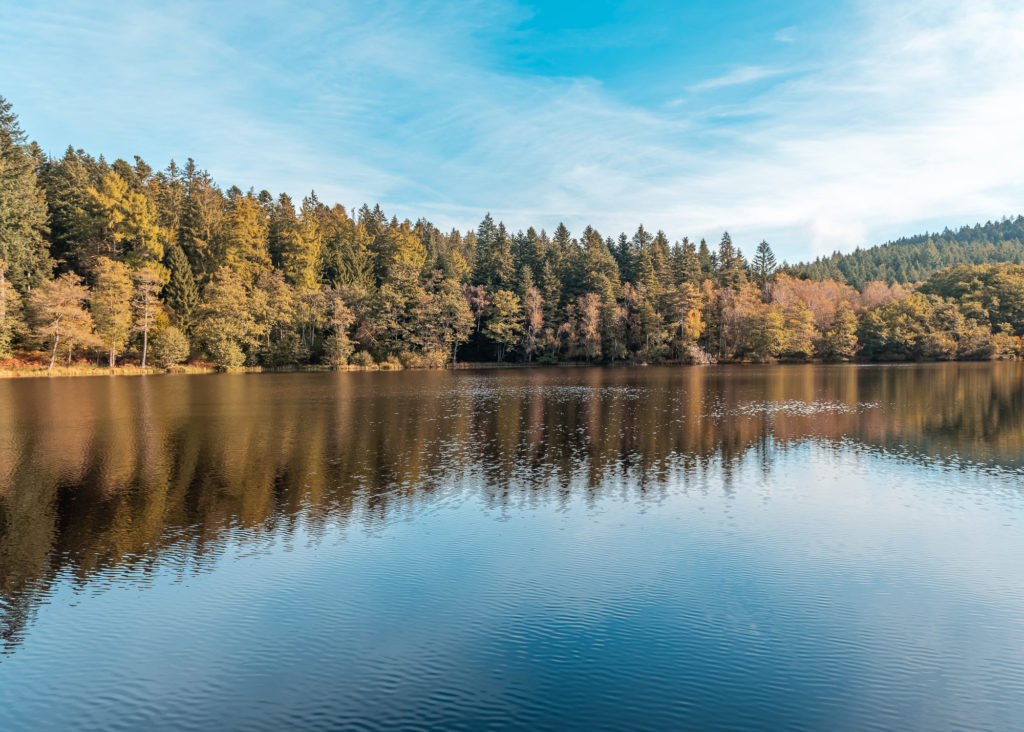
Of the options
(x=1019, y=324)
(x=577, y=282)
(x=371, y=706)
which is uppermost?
(x=577, y=282)

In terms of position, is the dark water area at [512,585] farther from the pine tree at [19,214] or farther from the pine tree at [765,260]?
the pine tree at [765,260]

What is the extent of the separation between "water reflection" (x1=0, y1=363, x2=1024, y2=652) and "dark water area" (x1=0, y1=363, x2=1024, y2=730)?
0.49 ft

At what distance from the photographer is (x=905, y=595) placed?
29.8 feet

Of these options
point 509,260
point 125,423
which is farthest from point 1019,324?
point 125,423

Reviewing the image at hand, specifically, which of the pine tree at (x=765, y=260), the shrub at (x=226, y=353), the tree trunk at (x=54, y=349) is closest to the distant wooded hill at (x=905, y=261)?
the pine tree at (x=765, y=260)

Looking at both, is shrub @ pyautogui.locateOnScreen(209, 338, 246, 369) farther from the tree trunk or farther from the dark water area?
the dark water area

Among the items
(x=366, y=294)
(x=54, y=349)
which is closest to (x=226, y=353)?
(x=54, y=349)

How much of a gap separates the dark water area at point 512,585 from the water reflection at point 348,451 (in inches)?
5.9

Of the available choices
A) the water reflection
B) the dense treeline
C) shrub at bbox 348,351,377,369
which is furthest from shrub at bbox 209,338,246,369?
the water reflection

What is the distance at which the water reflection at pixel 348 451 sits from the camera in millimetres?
12414

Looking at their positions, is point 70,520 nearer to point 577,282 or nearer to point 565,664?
point 565,664

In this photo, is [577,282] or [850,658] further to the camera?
[577,282]

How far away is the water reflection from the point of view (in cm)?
1241

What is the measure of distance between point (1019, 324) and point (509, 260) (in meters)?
78.7
